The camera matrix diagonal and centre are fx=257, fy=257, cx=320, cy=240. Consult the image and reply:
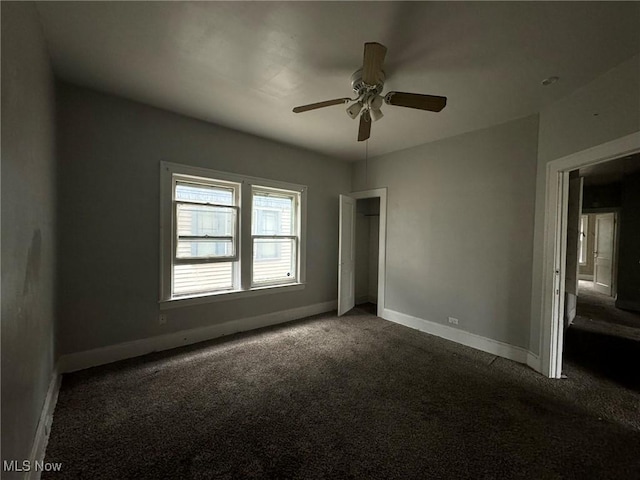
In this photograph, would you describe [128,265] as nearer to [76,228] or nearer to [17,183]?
[76,228]

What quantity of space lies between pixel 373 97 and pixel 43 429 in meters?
3.28

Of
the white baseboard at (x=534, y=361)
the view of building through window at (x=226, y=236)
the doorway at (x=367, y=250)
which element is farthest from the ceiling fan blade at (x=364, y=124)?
the white baseboard at (x=534, y=361)

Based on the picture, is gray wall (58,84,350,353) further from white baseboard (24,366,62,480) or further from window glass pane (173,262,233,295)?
white baseboard (24,366,62,480)

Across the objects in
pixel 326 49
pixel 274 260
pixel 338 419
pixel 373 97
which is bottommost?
pixel 338 419

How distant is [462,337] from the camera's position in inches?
131

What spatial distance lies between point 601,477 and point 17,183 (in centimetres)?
348

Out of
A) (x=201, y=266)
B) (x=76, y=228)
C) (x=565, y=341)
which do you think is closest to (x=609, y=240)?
(x=565, y=341)

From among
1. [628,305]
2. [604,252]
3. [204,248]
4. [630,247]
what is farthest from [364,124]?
[604,252]

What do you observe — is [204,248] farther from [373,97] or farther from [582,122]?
[582,122]

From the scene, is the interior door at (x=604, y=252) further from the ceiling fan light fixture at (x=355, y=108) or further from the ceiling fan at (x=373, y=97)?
the ceiling fan light fixture at (x=355, y=108)

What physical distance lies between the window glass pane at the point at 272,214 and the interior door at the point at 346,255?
85cm

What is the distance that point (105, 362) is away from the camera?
8.52 feet

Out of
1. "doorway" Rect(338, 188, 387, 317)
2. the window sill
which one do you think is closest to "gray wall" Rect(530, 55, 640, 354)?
"doorway" Rect(338, 188, 387, 317)

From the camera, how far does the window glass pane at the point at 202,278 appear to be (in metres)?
3.07
